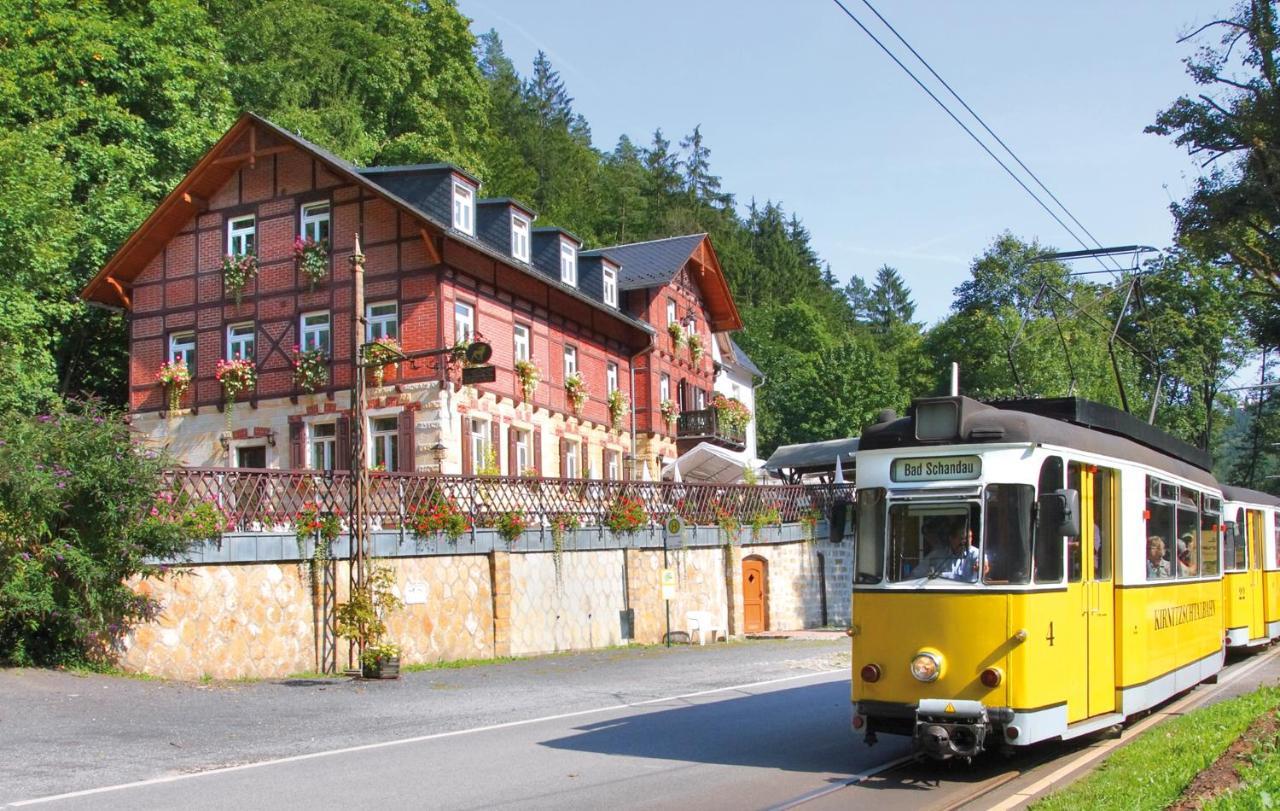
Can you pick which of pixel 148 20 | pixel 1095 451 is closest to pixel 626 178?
pixel 148 20

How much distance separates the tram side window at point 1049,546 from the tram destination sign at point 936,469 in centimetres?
58

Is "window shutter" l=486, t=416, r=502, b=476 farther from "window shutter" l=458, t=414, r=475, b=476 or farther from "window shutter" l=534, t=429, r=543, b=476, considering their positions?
"window shutter" l=534, t=429, r=543, b=476

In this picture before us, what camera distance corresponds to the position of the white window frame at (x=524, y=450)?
116 ft

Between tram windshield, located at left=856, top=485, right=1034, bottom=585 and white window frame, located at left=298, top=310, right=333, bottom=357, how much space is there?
25479mm

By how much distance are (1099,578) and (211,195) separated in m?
30.1

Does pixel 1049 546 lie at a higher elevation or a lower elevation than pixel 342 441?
lower

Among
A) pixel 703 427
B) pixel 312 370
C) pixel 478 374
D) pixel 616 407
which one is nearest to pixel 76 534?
pixel 478 374

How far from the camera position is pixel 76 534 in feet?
57.4

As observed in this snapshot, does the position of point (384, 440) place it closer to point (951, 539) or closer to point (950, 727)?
point (951, 539)

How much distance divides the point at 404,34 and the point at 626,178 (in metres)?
38.5

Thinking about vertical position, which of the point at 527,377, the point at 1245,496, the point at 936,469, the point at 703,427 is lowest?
the point at 1245,496

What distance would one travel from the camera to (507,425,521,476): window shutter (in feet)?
114

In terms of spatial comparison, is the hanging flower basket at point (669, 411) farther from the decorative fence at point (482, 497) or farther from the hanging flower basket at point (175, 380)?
the hanging flower basket at point (175, 380)

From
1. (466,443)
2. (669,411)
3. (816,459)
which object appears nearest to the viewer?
(466,443)
